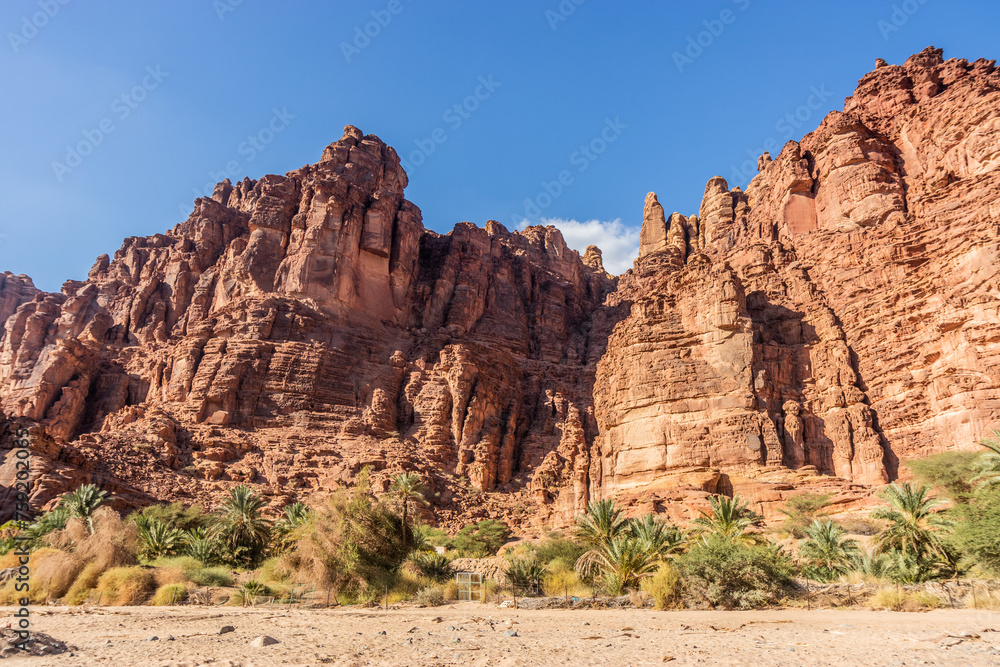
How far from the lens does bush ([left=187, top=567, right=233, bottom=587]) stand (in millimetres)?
24453

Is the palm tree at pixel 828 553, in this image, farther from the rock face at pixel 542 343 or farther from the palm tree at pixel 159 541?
the palm tree at pixel 159 541

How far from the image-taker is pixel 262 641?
A: 12742 millimetres

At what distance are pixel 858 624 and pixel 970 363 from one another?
28960mm

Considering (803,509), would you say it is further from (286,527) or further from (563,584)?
(286,527)

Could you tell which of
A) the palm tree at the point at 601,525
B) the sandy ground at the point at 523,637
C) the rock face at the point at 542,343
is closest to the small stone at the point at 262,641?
the sandy ground at the point at 523,637

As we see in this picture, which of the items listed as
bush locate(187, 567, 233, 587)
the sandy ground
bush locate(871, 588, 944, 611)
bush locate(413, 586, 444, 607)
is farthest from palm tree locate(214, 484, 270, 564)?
bush locate(871, 588, 944, 611)

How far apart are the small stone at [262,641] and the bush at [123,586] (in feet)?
36.7

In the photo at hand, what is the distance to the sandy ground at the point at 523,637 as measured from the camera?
35.9 feet

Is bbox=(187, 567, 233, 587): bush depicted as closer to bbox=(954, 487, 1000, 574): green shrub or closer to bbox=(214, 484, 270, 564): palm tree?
bbox=(214, 484, 270, 564): palm tree

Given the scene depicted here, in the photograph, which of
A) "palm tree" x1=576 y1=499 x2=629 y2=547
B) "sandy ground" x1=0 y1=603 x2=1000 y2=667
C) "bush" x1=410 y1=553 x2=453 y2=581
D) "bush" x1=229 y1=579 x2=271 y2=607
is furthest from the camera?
"palm tree" x1=576 y1=499 x2=629 y2=547

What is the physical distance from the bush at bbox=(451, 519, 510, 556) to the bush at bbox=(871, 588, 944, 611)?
29357 millimetres

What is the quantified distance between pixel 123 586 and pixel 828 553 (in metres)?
26.8

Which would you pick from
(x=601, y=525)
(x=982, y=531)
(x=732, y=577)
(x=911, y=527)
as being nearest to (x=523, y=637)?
(x=732, y=577)

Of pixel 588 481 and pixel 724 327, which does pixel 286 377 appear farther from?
pixel 724 327
